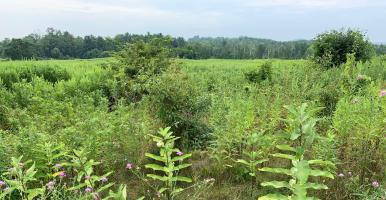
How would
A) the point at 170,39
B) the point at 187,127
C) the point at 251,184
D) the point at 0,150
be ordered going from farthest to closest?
1. the point at 170,39
2. the point at 187,127
3. the point at 251,184
4. the point at 0,150

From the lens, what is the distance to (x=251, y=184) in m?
4.32

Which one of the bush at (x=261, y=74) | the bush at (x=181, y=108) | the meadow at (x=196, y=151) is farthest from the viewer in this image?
the bush at (x=261, y=74)

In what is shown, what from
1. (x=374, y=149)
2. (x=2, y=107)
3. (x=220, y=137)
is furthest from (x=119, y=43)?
(x=374, y=149)

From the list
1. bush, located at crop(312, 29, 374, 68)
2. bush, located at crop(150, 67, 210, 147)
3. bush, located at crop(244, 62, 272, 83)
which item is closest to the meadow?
bush, located at crop(150, 67, 210, 147)

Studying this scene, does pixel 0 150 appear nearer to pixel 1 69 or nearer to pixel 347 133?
pixel 347 133

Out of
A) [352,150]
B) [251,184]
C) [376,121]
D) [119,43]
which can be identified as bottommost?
[251,184]

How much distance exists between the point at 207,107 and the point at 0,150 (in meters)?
2.68

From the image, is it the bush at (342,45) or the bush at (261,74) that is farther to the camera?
the bush at (342,45)

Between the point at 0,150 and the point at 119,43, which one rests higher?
the point at 119,43

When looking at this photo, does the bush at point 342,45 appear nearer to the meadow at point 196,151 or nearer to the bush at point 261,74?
the bush at point 261,74

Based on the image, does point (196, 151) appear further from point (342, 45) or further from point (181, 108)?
point (342, 45)

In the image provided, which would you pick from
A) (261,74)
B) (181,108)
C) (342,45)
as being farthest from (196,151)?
(342,45)

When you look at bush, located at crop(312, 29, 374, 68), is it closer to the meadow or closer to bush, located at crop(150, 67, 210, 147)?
the meadow

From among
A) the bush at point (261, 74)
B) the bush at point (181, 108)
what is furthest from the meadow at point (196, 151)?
the bush at point (261, 74)
